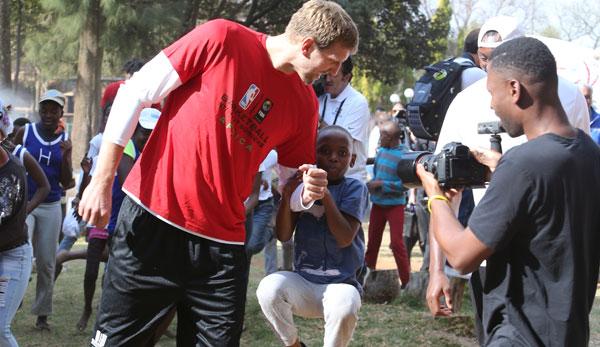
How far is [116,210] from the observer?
23.4 feet

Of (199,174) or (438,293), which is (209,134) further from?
(438,293)

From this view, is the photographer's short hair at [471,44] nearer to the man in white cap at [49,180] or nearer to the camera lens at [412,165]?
the camera lens at [412,165]

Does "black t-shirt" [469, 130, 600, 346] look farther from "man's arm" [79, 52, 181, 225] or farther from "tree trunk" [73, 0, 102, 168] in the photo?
"tree trunk" [73, 0, 102, 168]


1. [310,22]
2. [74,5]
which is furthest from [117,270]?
[74,5]

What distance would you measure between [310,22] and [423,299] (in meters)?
5.63

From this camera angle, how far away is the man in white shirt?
625 centimetres

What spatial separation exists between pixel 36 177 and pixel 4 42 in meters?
12.4

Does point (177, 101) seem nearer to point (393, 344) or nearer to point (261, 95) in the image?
point (261, 95)

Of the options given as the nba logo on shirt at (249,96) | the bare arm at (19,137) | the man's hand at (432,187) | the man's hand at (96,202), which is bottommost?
the bare arm at (19,137)

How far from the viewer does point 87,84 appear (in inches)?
883

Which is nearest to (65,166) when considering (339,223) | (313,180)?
(339,223)

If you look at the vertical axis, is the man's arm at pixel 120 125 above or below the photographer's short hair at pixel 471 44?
below

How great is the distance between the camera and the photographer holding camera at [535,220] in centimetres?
296

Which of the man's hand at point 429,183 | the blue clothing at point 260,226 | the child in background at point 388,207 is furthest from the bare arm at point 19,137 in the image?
the man's hand at point 429,183
